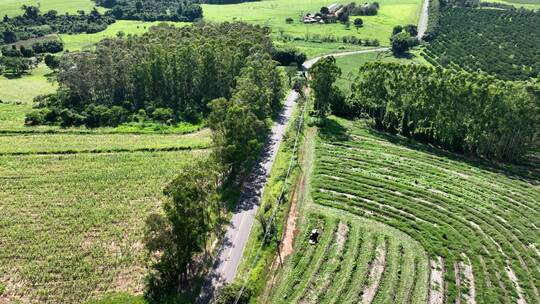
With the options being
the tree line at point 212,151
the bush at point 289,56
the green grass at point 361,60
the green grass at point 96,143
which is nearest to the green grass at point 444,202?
the tree line at point 212,151

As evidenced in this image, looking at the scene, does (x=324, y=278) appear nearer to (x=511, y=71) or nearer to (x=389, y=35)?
(x=511, y=71)

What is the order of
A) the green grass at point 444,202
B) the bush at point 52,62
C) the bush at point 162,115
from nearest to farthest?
the green grass at point 444,202, the bush at point 162,115, the bush at point 52,62

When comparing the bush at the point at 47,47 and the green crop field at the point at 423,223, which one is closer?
the green crop field at the point at 423,223

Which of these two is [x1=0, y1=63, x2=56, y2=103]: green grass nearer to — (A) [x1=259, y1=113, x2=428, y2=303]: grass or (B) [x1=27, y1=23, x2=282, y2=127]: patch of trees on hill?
(B) [x1=27, y1=23, x2=282, y2=127]: patch of trees on hill

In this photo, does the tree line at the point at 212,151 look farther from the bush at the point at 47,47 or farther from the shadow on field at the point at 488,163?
the bush at the point at 47,47

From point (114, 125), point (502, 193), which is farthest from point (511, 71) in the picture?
point (114, 125)

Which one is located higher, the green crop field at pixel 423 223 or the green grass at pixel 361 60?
the green grass at pixel 361 60
